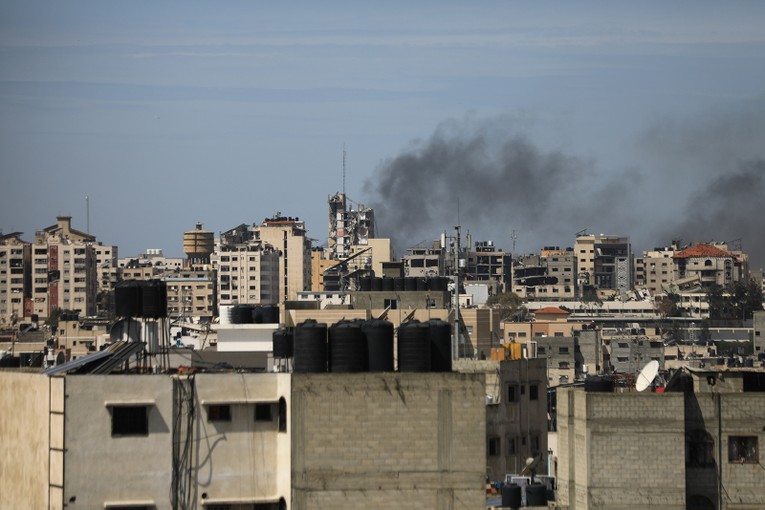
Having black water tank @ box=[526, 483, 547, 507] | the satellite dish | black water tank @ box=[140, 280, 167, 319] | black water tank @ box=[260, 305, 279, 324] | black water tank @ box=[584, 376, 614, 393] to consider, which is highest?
black water tank @ box=[260, 305, 279, 324]

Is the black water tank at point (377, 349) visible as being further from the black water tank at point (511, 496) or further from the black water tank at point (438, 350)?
the black water tank at point (511, 496)

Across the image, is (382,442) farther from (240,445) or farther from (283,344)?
(283,344)

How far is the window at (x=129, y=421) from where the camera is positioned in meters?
35.5

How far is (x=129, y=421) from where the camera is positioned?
3559 cm

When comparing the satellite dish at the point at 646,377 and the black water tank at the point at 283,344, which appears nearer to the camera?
the black water tank at the point at 283,344

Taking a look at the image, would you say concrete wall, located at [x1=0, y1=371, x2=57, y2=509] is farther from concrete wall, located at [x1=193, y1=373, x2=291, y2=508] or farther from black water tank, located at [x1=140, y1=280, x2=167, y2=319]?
black water tank, located at [x1=140, y1=280, x2=167, y2=319]

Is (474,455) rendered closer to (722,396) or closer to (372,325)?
(372,325)

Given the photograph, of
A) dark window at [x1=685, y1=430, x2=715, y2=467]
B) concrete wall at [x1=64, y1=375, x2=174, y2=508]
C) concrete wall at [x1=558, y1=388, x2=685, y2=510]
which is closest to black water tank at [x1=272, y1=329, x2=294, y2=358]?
concrete wall at [x1=558, y1=388, x2=685, y2=510]

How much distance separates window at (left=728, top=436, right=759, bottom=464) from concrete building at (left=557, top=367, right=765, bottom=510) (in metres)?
0.02

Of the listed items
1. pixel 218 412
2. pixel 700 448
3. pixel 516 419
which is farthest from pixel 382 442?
pixel 516 419

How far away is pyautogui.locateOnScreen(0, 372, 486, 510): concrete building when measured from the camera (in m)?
35.4

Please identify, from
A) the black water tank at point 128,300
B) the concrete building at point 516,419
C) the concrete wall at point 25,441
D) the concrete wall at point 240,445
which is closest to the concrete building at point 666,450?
the concrete wall at point 240,445

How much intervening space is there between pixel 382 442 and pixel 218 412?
9.50 feet

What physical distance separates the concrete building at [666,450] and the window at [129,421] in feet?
40.8
